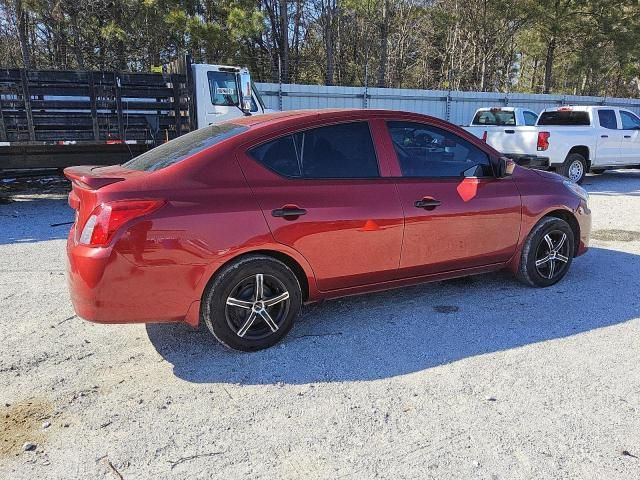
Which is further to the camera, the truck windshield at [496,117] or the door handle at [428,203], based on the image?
the truck windshield at [496,117]

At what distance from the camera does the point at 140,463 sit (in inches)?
99.7

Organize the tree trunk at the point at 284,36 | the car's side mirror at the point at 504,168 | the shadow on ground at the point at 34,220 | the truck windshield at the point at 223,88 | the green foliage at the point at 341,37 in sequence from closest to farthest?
the car's side mirror at the point at 504,168
the shadow on ground at the point at 34,220
the truck windshield at the point at 223,88
the green foliage at the point at 341,37
the tree trunk at the point at 284,36

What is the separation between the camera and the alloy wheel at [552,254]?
489cm

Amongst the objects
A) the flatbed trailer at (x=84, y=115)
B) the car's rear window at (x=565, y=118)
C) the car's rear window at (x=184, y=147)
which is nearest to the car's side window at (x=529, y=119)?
the car's rear window at (x=565, y=118)

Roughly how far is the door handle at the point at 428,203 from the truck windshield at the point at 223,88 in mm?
7474

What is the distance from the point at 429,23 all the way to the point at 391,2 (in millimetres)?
4141

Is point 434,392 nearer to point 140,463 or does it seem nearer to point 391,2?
point 140,463

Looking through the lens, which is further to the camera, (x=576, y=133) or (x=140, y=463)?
(x=576, y=133)

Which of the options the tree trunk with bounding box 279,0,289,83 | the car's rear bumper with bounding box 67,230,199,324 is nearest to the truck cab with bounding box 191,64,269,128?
the car's rear bumper with bounding box 67,230,199,324

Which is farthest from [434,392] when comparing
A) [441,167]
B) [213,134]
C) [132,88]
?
[132,88]

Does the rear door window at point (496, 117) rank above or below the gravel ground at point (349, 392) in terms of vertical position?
above

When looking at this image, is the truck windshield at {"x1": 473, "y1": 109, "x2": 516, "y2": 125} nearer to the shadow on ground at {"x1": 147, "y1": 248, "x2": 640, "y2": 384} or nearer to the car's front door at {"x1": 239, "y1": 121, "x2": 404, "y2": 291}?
the shadow on ground at {"x1": 147, "y1": 248, "x2": 640, "y2": 384}

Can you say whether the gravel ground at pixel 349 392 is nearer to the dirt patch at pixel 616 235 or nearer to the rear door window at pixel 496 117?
the dirt patch at pixel 616 235

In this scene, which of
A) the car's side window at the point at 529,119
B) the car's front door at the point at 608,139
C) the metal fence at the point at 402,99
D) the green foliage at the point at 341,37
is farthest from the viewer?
the green foliage at the point at 341,37
